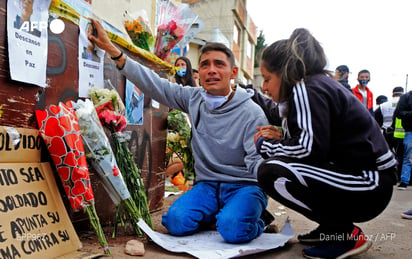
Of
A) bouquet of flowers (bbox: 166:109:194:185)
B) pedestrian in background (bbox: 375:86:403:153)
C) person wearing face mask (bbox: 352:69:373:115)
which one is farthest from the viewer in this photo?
pedestrian in background (bbox: 375:86:403:153)

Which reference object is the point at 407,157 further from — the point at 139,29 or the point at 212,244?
the point at 139,29

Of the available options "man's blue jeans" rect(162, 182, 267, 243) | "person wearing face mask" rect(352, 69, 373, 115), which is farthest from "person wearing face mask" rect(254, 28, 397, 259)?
"person wearing face mask" rect(352, 69, 373, 115)

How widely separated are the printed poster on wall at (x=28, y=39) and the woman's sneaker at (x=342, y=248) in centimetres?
186

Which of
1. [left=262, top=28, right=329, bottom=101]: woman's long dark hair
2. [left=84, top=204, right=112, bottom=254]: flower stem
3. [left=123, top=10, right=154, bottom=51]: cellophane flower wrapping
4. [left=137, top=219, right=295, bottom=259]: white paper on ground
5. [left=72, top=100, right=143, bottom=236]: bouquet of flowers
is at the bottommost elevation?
[left=137, top=219, right=295, bottom=259]: white paper on ground

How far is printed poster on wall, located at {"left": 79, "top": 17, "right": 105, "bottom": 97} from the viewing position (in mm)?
2416

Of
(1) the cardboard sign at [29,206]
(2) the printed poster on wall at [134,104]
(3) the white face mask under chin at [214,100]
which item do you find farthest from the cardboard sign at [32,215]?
(3) the white face mask under chin at [214,100]

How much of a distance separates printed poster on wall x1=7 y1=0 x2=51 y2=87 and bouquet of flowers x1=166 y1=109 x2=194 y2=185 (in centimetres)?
175

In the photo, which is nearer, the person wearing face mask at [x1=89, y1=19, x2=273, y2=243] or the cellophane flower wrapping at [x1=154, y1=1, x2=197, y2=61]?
the person wearing face mask at [x1=89, y1=19, x2=273, y2=243]

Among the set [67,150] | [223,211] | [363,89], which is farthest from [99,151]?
[363,89]

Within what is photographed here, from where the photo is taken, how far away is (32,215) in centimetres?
184

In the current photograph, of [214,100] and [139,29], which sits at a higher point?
[139,29]

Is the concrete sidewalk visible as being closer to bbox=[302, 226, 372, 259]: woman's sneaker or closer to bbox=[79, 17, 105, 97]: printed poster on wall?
bbox=[302, 226, 372, 259]: woman's sneaker

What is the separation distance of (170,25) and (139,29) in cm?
41

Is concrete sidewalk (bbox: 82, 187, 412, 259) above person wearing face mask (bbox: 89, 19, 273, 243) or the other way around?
the other way around
